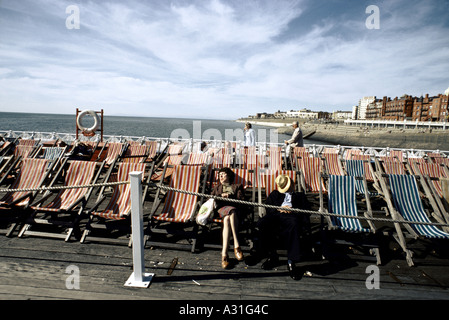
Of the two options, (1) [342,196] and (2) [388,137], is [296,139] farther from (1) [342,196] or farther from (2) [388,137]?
(2) [388,137]

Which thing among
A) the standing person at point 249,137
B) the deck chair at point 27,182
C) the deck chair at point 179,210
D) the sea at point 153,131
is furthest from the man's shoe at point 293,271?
the sea at point 153,131

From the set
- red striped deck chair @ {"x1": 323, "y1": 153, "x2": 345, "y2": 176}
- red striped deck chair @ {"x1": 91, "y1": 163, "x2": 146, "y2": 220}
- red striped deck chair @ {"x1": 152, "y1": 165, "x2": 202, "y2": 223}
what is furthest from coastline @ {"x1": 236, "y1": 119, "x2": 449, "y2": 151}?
red striped deck chair @ {"x1": 91, "y1": 163, "x2": 146, "y2": 220}

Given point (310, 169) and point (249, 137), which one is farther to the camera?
point (249, 137)

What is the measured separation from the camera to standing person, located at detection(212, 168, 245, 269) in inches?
116

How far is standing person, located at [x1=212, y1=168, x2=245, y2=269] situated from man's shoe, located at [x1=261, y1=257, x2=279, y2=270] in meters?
0.28

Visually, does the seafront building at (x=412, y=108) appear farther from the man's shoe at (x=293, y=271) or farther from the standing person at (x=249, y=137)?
the man's shoe at (x=293, y=271)

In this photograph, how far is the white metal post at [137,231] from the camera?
A: 230cm

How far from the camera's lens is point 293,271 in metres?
2.69

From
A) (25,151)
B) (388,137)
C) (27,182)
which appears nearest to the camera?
(27,182)

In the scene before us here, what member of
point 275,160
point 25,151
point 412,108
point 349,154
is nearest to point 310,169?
point 275,160

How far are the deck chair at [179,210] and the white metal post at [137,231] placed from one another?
75 cm

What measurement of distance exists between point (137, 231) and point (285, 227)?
1752 mm
